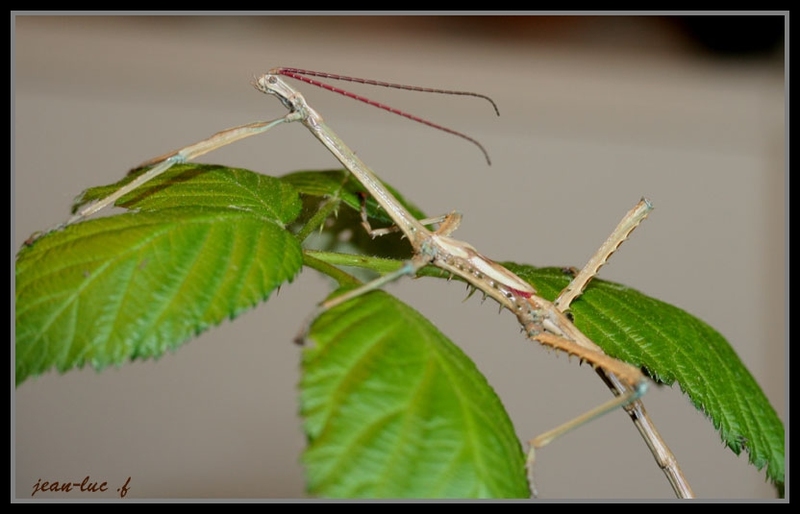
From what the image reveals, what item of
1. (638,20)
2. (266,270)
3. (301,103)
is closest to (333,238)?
(301,103)

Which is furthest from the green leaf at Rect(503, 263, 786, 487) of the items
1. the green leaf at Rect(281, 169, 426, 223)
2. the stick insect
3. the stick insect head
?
the stick insect head

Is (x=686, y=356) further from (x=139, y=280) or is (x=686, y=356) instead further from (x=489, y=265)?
(x=139, y=280)

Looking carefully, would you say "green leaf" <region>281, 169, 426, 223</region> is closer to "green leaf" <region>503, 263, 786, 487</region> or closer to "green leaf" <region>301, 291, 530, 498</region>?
"green leaf" <region>503, 263, 786, 487</region>

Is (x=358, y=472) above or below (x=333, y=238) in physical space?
below

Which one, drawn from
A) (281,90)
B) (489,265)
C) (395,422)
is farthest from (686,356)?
(281,90)

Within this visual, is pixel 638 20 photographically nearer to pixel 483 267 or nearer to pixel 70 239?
pixel 483 267
